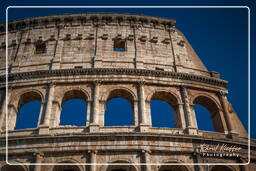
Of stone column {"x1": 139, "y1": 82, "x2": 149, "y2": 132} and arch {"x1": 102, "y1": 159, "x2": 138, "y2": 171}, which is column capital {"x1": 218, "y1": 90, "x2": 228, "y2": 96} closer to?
stone column {"x1": 139, "y1": 82, "x2": 149, "y2": 132}

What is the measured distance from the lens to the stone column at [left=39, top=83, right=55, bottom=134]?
13.7 metres

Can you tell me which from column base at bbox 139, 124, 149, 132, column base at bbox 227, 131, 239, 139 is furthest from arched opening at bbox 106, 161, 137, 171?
column base at bbox 227, 131, 239, 139

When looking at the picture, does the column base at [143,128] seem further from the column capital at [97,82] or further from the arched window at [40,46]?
the arched window at [40,46]

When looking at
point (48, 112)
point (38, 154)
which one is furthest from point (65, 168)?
point (48, 112)

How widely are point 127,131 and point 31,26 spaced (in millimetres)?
11738

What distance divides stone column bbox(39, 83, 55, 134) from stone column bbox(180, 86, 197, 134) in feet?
24.0

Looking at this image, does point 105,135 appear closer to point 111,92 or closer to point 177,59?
point 111,92

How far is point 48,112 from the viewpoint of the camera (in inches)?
569

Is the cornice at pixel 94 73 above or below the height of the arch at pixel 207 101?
above

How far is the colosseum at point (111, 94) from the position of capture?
12.9 meters

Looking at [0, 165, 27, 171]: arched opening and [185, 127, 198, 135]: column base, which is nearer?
[0, 165, 27, 171]: arched opening

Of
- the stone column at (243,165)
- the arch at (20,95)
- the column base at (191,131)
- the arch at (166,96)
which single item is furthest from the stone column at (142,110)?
the arch at (20,95)

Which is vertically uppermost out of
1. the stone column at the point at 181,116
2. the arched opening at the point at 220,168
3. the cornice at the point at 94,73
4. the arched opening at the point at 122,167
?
the cornice at the point at 94,73

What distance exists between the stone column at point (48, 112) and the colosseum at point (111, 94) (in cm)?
6
